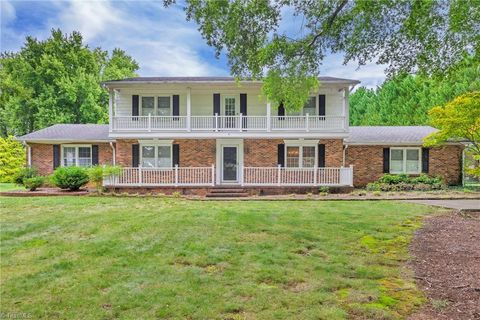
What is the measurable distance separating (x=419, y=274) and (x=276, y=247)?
7.44 feet

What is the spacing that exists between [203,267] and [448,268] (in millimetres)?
3772

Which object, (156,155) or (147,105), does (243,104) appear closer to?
(147,105)

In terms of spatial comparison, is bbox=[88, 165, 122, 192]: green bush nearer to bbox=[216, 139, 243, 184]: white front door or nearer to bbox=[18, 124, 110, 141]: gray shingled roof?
bbox=[18, 124, 110, 141]: gray shingled roof

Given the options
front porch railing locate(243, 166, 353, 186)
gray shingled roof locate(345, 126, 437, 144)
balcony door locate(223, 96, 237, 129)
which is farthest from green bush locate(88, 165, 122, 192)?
gray shingled roof locate(345, 126, 437, 144)

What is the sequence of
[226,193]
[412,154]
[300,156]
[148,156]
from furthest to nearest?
[412,154] < [148,156] < [300,156] < [226,193]

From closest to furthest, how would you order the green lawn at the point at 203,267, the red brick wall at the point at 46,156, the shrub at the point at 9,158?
the green lawn at the point at 203,267 → the red brick wall at the point at 46,156 → the shrub at the point at 9,158

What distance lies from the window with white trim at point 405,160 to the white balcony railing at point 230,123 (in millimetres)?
4429

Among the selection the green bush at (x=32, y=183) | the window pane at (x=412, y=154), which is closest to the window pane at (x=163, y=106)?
the green bush at (x=32, y=183)

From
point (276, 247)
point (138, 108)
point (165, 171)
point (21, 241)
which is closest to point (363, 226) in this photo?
point (276, 247)

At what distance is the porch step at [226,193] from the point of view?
15.9 m

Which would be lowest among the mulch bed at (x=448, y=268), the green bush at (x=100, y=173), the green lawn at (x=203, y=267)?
the mulch bed at (x=448, y=268)

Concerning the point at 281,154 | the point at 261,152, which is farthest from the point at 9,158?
the point at 281,154

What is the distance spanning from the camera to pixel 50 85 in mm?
34094

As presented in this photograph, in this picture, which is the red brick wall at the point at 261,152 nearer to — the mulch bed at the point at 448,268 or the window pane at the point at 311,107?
the window pane at the point at 311,107
